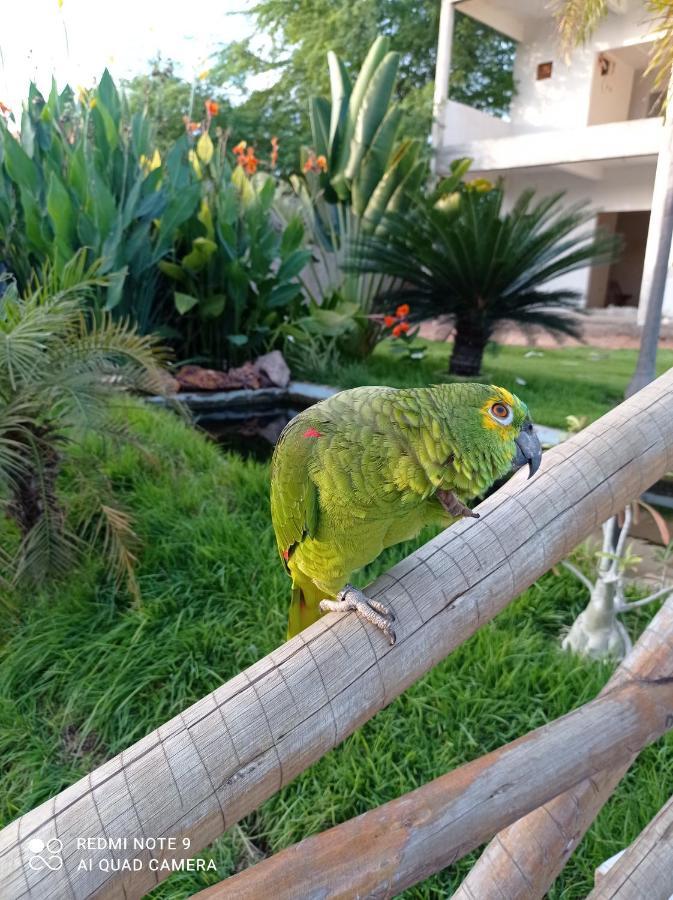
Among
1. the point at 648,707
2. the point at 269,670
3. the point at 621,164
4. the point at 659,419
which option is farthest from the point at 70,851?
the point at 621,164

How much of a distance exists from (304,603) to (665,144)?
286 centimetres

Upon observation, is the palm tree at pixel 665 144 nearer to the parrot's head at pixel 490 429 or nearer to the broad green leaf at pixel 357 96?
the parrot's head at pixel 490 429

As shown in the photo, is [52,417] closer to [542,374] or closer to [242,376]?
[242,376]

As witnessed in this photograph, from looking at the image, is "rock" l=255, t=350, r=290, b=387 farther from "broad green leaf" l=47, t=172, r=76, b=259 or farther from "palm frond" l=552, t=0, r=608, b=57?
"palm frond" l=552, t=0, r=608, b=57

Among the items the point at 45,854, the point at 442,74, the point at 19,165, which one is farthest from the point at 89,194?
the point at 442,74

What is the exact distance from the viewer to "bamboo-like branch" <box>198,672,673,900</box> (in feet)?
2.04

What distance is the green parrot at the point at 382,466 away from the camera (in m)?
0.76

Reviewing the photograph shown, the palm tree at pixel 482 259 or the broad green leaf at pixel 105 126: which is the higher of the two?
the broad green leaf at pixel 105 126

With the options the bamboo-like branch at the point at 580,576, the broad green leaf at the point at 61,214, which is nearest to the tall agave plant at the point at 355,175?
the broad green leaf at the point at 61,214

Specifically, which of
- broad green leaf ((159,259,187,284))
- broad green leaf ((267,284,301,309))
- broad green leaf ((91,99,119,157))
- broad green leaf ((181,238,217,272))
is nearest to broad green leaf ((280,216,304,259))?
broad green leaf ((267,284,301,309))

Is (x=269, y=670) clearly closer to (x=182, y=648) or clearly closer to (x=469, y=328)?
(x=182, y=648)

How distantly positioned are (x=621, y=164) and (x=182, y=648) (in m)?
7.09

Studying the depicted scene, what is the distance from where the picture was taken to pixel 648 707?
921 mm

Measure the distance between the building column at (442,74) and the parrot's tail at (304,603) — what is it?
779cm
